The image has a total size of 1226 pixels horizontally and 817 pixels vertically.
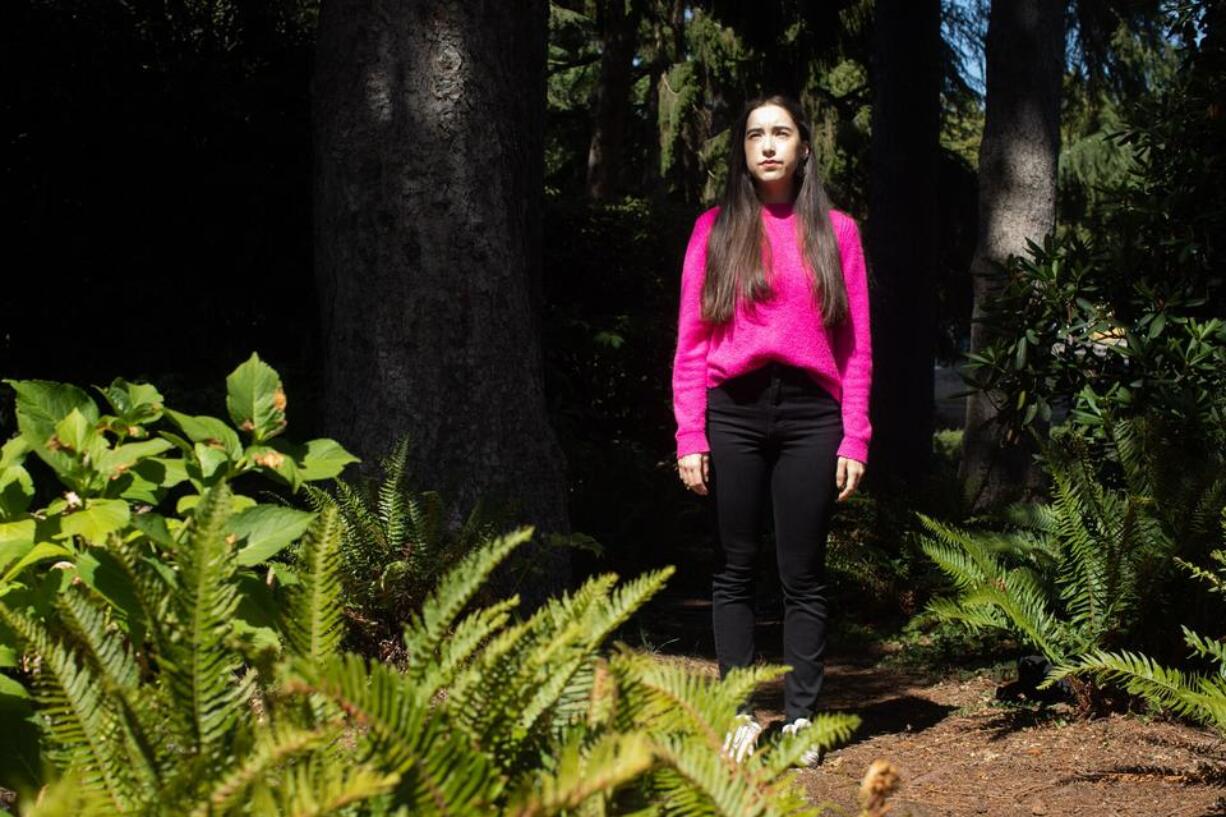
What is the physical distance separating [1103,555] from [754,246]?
1808mm

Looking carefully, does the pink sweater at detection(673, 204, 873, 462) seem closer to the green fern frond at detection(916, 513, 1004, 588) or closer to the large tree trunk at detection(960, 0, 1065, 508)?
the green fern frond at detection(916, 513, 1004, 588)

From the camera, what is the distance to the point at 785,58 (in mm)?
14594

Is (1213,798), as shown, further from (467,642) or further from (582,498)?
(582,498)

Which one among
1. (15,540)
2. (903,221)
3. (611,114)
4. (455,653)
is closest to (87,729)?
(455,653)

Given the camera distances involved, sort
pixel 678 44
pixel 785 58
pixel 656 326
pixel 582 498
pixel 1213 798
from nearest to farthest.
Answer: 1. pixel 1213 798
2. pixel 582 498
3. pixel 656 326
4. pixel 785 58
5. pixel 678 44

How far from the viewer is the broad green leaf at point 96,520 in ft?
6.87

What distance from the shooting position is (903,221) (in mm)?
11414

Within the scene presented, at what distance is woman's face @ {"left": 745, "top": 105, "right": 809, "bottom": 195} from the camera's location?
13.5 feet

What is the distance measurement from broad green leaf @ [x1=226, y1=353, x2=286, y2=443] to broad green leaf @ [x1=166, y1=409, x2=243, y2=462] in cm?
3

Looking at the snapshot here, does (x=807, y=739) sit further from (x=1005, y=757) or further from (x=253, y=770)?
(x=1005, y=757)

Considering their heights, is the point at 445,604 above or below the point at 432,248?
below

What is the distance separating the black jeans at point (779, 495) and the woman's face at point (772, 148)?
592mm

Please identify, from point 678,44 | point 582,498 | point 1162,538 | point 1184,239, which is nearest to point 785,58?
point 678,44

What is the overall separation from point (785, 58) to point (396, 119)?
33.9 feet
